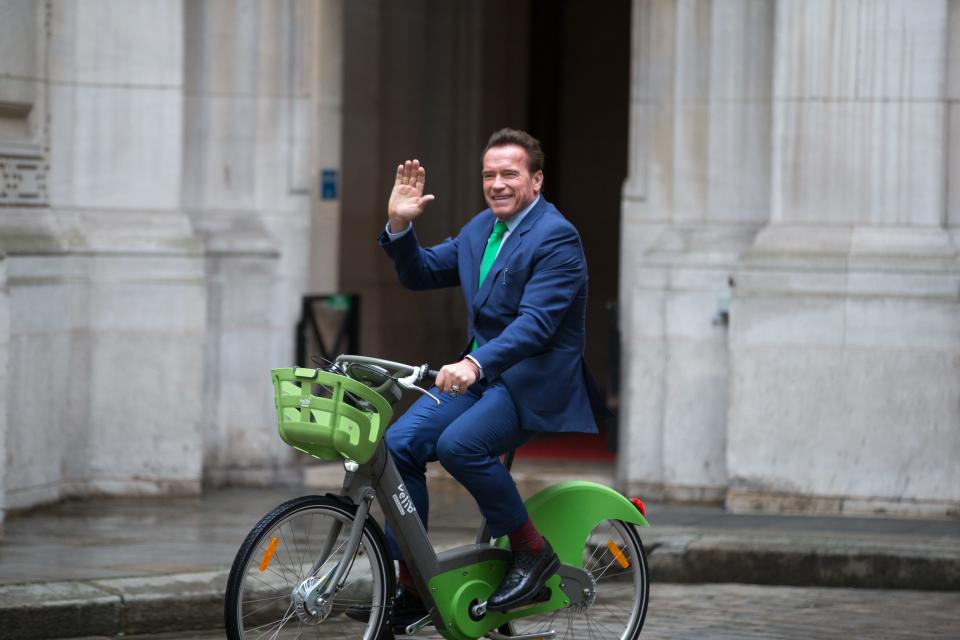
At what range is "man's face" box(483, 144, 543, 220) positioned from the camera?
5844 millimetres

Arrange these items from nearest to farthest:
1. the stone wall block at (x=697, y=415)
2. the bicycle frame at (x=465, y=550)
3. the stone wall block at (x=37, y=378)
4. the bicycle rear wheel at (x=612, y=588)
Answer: the bicycle frame at (x=465, y=550), the bicycle rear wheel at (x=612, y=588), the stone wall block at (x=37, y=378), the stone wall block at (x=697, y=415)

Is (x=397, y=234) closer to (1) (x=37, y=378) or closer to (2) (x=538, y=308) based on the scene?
(2) (x=538, y=308)

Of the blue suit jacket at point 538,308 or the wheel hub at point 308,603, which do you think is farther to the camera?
the blue suit jacket at point 538,308

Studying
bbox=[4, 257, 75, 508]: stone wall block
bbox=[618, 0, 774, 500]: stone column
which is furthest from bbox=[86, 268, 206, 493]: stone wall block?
bbox=[618, 0, 774, 500]: stone column

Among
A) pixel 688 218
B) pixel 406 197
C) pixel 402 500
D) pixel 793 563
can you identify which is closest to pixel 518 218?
pixel 406 197

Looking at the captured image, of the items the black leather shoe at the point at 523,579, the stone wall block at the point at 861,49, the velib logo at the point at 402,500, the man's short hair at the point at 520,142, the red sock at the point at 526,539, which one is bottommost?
the black leather shoe at the point at 523,579

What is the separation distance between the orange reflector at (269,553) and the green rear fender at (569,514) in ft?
3.31

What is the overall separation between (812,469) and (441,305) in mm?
5278

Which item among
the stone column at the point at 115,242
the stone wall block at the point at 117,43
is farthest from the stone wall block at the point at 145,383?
the stone wall block at the point at 117,43

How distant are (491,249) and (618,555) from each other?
1.21 meters

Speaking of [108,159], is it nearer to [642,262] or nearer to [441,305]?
[642,262]

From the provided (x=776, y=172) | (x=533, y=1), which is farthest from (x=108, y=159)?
(x=533, y=1)

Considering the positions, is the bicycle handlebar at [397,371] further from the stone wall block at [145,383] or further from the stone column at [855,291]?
the stone wall block at [145,383]

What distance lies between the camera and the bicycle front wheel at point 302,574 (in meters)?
5.38
